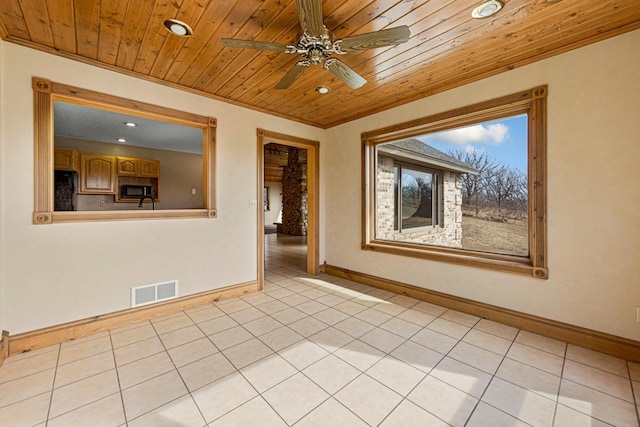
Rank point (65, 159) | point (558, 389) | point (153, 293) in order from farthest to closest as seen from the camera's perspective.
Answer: point (65, 159)
point (153, 293)
point (558, 389)

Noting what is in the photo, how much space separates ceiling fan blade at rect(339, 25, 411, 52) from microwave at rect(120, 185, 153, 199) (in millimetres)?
5737

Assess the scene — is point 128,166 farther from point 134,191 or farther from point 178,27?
point 178,27

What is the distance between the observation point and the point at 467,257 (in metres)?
2.90

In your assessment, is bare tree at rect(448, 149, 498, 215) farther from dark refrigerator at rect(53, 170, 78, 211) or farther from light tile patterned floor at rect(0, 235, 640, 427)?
dark refrigerator at rect(53, 170, 78, 211)

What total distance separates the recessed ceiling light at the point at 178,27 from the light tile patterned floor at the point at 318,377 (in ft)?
8.43

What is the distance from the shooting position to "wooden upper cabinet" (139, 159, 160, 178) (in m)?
5.93

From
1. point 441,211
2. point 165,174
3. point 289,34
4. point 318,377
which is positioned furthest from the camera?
point 165,174

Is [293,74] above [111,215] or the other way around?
above

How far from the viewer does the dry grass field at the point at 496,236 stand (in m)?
2.63

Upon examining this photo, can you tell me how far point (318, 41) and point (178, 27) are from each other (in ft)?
3.57

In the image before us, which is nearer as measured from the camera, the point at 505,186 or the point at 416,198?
the point at 505,186

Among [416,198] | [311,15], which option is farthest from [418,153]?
[311,15]

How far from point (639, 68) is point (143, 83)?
4373mm

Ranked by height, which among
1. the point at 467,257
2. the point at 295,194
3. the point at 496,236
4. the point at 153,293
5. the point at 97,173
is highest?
the point at 97,173
